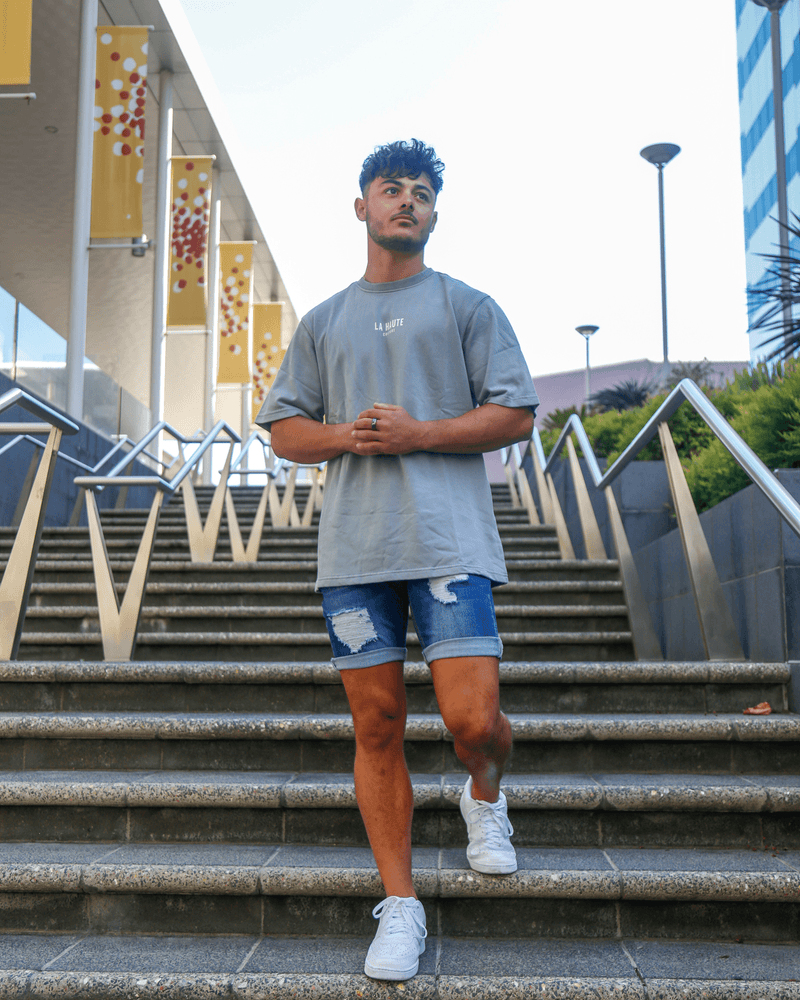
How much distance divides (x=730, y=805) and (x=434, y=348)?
1321 mm

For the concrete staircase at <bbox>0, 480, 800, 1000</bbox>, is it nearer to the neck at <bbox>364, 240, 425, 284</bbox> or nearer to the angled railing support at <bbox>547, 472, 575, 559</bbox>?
the neck at <bbox>364, 240, 425, 284</bbox>

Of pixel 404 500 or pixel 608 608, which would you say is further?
pixel 608 608

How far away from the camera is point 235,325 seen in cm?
1320

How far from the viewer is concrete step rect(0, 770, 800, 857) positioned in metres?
2.28

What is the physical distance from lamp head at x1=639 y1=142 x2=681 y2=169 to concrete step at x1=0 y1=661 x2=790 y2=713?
1259 cm

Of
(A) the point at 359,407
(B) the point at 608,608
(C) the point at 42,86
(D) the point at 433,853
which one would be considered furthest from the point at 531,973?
(C) the point at 42,86

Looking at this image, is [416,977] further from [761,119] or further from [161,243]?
[761,119]

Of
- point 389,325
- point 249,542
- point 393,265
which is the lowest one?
point 249,542

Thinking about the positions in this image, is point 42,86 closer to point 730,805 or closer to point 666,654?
point 666,654

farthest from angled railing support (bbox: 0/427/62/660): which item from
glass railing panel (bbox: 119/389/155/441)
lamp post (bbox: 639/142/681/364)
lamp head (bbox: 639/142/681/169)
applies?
lamp head (bbox: 639/142/681/169)

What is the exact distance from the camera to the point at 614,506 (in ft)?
14.0

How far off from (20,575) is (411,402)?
6.37ft

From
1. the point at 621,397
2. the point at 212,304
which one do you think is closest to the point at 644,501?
the point at 621,397

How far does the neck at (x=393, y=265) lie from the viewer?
6.56ft
